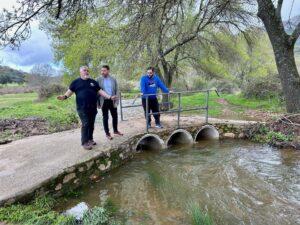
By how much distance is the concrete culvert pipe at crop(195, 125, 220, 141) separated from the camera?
37.9 feet

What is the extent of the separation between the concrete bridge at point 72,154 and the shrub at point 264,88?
29.7 ft

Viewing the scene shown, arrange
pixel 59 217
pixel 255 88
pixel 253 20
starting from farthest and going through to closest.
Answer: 1. pixel 255 88
2. pixel 253 20
3. pixel 59 217

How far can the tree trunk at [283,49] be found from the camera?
413 inches

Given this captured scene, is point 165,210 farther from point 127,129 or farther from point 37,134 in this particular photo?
point 37,134

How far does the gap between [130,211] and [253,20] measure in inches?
515

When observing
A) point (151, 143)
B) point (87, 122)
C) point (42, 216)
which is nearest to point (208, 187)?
point (87, 122)

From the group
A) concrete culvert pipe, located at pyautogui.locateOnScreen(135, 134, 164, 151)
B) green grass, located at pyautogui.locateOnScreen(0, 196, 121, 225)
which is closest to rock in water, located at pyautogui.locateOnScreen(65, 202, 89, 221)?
green grass, located at pyautogui.locateOnScreen(0, 196, 121, 225)

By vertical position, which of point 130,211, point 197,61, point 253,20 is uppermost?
point 253,20

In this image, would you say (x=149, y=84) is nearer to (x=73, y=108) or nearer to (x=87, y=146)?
(x=87, y=146)

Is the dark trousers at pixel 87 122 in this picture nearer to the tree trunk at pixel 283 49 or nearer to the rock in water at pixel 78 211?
the rock in water at pixel 78 211

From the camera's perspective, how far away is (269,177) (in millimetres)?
7391

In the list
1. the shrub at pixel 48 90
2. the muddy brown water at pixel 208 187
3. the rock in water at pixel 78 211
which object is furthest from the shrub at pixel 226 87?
the rock in water at pixel 78 211

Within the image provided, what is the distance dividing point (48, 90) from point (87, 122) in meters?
21.9

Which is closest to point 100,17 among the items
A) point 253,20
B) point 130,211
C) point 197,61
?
point 197,61
